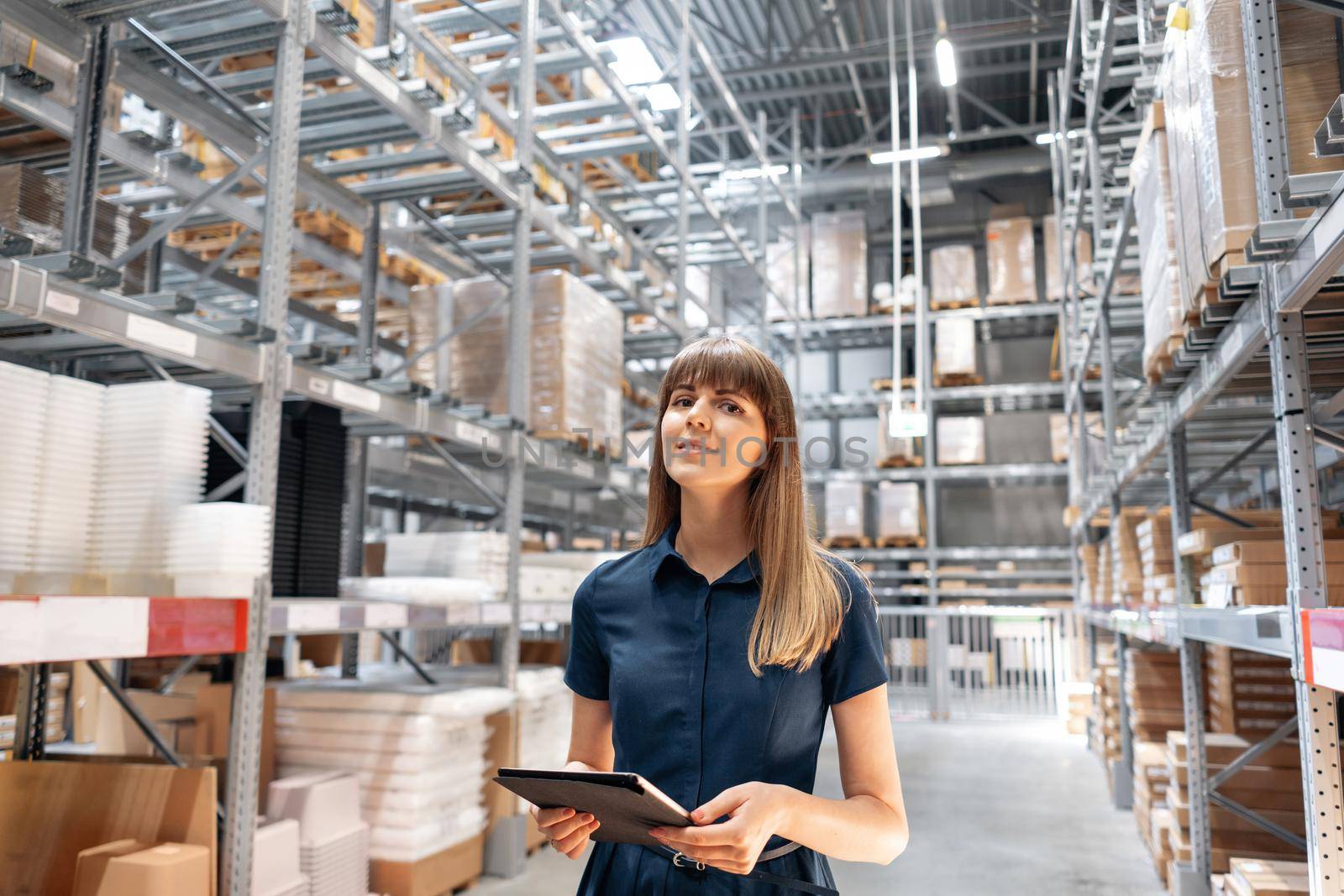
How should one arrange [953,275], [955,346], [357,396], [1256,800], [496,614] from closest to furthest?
1. [357,396]
2. [1256,800]
3. [496,614]
4. [955,346]
5. [953,275]

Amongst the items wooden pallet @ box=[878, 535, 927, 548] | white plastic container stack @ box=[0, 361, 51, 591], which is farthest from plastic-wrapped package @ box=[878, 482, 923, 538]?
white plastic container stack @ box=[0, 361, 51, 591]

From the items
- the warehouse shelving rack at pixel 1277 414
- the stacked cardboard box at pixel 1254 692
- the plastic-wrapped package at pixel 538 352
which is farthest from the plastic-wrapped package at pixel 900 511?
the stacked cardboard box at pixel 1254 692

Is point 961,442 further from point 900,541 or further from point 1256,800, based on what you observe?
point 1256,800

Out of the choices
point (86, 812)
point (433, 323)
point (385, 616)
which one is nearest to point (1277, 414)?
point (385, 616)

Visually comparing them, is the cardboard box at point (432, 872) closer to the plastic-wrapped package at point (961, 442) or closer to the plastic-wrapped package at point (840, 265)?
the plastic-wrapped package at point (961, 442)

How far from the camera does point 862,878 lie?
18.2 ft

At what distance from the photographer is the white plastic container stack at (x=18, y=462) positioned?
292 cm

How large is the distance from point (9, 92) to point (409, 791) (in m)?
3.30

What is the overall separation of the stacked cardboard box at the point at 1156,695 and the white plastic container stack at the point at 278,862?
5337 mm

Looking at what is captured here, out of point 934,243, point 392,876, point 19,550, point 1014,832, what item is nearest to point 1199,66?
point 19,550

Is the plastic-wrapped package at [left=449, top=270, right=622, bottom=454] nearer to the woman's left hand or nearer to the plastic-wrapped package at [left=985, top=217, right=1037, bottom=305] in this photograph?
the woman's left hand

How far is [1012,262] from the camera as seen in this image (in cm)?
1416

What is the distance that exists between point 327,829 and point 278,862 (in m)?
0.38

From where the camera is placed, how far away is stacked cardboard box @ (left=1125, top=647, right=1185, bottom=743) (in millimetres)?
6668
